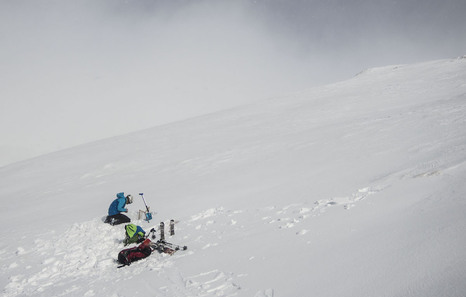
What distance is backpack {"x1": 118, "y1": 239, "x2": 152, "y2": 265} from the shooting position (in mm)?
6645

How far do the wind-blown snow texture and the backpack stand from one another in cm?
19

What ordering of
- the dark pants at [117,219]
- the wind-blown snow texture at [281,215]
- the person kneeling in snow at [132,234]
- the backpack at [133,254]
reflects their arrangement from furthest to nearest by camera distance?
the dark pants at [117,219], the person kneeling in snow at [132,234], the backpack at [133,254], the wind-blown snow texture at [281,215]

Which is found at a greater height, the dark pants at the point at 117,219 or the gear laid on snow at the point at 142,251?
the dark pants at the point at 117,219

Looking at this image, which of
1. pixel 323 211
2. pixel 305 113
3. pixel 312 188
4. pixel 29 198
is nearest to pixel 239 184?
pixel 312 188

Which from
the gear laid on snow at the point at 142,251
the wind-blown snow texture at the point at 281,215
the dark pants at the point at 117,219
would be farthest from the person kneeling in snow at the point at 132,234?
the dark pants at the point at 117,219

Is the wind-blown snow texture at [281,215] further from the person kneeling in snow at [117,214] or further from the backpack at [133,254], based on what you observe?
the person kneeling in snow at [117,214]

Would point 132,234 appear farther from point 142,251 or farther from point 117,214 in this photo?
point 117,214

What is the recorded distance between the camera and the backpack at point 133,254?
6.64m

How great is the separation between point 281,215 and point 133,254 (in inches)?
144

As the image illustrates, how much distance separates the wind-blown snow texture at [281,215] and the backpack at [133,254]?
0.19 meters

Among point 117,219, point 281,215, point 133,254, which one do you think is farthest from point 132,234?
point 281,215

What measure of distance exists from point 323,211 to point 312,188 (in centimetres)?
177

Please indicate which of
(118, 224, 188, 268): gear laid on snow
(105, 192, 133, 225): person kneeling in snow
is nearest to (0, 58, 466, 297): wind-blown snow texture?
(118, 224, 188, 268): gear laid on snow

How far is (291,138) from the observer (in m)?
16.0
